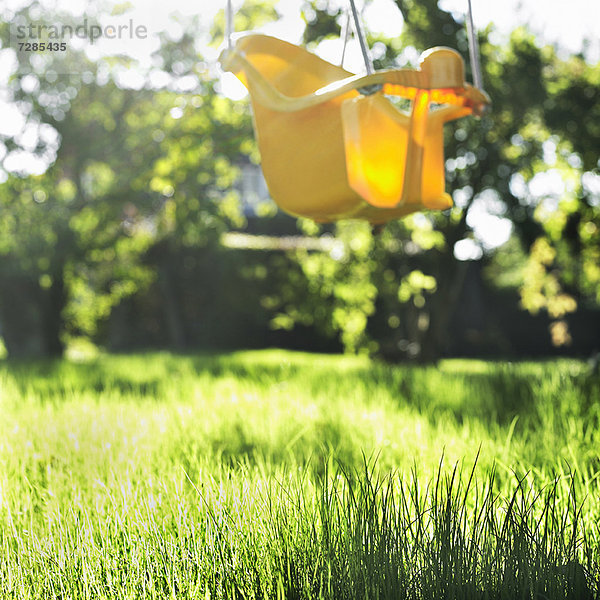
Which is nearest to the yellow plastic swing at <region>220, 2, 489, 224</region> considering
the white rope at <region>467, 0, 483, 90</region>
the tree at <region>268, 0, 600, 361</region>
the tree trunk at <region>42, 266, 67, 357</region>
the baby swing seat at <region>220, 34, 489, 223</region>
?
the baby swing seat at <region>220, 34, 489, 223</region>

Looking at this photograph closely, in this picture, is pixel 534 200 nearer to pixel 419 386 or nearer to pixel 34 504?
pixel 419 386

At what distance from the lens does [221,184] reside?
6629mm

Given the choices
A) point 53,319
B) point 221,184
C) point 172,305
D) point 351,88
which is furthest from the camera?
point 172,305

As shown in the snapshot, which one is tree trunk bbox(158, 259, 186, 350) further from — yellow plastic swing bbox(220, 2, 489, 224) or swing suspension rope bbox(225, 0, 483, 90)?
swing suspension rope bbox(225, 0, 483, 90)

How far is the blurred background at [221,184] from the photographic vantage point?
500 centimetres

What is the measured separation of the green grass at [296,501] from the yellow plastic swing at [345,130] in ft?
2.93

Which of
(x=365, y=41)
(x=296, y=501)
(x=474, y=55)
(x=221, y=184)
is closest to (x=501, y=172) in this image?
(x=221, y=184)

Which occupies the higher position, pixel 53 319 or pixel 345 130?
pixel 345 130

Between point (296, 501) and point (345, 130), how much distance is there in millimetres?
1190

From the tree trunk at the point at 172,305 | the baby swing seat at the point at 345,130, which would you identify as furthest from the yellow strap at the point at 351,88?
the tree trunk at the point at 172,305

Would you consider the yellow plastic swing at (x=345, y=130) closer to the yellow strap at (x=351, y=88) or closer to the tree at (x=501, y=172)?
the yellow strap at (x=351, y=88)

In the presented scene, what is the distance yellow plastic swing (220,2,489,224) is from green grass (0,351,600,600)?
893mm

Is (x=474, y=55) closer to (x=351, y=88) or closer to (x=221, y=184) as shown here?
(x=351, y=88)

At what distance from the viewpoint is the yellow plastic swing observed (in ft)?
6.87
